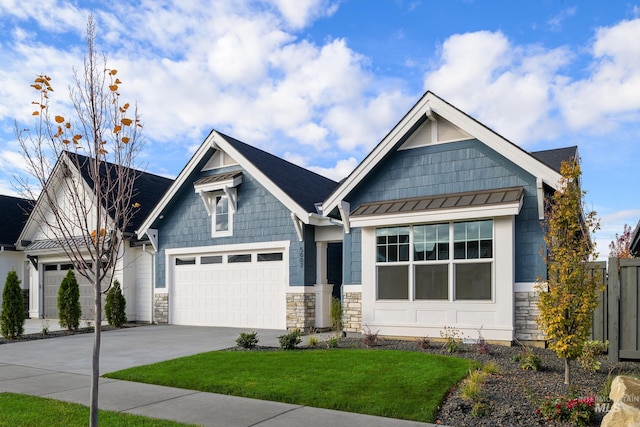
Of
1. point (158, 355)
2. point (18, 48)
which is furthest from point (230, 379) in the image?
point (18, 48)

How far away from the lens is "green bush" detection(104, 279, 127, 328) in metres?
17.5

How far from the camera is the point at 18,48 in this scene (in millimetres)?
6938

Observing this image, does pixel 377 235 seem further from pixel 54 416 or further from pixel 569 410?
pixel 54 416

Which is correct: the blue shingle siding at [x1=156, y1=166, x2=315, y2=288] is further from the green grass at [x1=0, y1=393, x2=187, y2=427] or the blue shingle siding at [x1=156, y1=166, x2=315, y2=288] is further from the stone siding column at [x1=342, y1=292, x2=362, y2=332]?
the green grass at [x1=0, y1=393, x2=187, y2=427]

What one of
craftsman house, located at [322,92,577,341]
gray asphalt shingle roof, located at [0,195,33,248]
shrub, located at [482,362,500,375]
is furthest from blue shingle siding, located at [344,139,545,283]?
gray asphalt shingle roof, located at [0,195,33,248]

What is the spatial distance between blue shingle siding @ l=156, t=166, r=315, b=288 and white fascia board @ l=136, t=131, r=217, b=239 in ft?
1.03

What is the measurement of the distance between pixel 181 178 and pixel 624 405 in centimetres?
1479

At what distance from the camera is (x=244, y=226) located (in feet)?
54.2

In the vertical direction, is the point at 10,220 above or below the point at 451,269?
above

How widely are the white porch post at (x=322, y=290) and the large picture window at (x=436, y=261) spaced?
3.06 meters

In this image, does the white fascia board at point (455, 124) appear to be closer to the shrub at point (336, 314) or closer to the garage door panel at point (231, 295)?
the shrub at point (336, 314)

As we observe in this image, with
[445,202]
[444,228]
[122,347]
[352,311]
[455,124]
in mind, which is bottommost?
[122,347]

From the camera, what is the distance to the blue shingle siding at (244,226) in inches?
608

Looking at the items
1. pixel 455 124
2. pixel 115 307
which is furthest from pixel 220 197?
pixel 455 124
